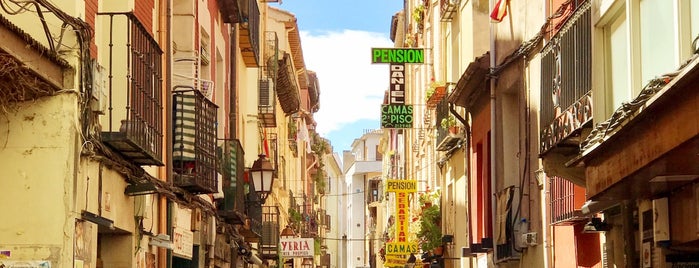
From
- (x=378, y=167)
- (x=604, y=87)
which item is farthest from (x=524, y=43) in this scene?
(x=378, y=167)

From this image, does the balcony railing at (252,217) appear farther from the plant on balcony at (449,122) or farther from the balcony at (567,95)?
the balcony at (567,95)

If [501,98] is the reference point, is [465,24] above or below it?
above

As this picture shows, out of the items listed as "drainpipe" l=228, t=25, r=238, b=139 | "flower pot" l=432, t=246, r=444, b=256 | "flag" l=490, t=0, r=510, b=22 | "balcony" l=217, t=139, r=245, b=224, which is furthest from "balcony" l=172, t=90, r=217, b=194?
"flower pot" l=432, t=246, r=444, b=256

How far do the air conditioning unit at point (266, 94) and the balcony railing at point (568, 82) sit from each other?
20.6 meters

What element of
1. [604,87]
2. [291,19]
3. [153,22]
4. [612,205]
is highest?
[291,19]

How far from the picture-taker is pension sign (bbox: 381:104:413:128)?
37.2m

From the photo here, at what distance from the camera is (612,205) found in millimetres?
12938

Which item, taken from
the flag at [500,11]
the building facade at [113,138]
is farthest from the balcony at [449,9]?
the flag at [500,11]

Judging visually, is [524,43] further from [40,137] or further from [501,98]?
[40,137]

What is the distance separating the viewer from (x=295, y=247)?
3606 centimetres

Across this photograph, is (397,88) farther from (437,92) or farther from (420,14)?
(437,92)

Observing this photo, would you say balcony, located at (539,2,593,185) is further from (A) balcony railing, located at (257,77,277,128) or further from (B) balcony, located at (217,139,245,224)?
(A) balcony railing, located at (257,77,277,128)

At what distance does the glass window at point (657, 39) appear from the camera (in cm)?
929

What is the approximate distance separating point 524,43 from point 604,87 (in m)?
6.51
